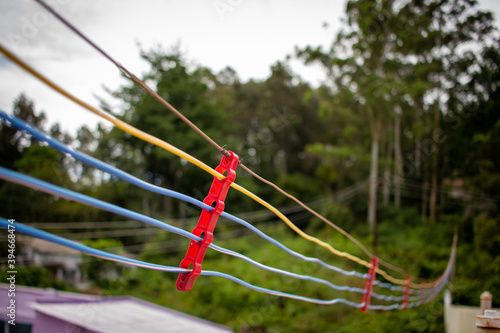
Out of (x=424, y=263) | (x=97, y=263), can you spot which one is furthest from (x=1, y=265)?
(x=424, y=263)

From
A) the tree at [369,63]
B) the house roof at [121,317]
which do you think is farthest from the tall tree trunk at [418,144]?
the house roof at [121,317]

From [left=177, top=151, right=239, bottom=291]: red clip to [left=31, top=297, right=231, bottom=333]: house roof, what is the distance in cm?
196

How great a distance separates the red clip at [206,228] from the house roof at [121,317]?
6.42 ft

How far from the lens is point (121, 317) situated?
3500 mm

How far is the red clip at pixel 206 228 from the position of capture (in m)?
1.08

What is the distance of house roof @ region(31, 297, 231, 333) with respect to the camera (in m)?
2.83

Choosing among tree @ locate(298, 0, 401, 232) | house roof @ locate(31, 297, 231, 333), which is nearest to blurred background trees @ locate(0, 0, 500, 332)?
tree @ locate(298, 0, 401, 232)

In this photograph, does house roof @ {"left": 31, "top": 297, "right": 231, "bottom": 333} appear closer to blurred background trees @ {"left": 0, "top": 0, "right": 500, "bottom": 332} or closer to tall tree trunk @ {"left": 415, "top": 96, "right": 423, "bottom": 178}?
blurred background trees @ {"left": 0, "top": 0, "right": 500, "bottom": 332}

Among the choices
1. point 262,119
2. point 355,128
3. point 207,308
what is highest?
point 262,119

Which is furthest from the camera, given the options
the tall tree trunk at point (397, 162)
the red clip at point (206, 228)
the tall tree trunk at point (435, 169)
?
the tall tree trunk at point (397, 162)

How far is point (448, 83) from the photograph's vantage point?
1204cm

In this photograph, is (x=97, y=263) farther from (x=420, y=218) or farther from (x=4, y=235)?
(x=420, y=218)

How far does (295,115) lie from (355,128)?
4.02 meters

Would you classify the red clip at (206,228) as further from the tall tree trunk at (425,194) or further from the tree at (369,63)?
the tall tree trunk at (425,194)
